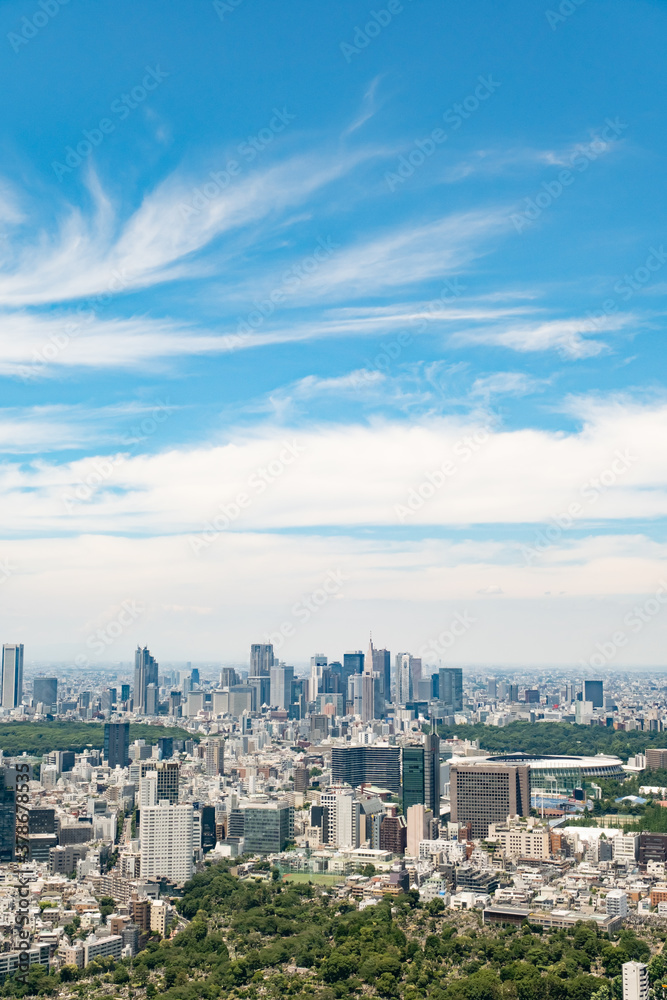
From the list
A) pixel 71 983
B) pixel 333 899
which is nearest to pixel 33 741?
pixel 333 899

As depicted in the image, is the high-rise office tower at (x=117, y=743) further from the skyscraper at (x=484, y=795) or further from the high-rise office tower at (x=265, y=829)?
the skyscraper at (x=484, y=795)

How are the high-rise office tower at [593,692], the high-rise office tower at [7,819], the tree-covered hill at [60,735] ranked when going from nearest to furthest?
the high-rise office tower at [7,819] < the tree-covered hill at [60,735] < the high-rise office tower at [593,692]

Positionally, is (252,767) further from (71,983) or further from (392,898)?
(71,983)

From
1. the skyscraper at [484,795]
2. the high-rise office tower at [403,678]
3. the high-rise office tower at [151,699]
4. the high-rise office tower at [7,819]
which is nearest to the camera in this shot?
the high-rise office tower at [7,819]

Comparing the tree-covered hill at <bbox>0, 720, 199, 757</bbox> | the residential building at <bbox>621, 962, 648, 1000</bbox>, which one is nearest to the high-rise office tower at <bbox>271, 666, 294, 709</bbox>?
the tree-covered hill at <bbox>0, 720, 199, 757</bbox>

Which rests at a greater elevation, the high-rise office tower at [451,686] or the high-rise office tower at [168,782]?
the high-rise office tower at [451,686]

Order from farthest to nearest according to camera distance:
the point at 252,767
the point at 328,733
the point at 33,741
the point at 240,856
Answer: the point at 328,733 < the point at 33,741 < the point at 252,767 < the point at 240,856

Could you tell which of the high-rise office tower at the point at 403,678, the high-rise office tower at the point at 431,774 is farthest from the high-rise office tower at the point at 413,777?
the high-rise office tower at the point at 403,678
